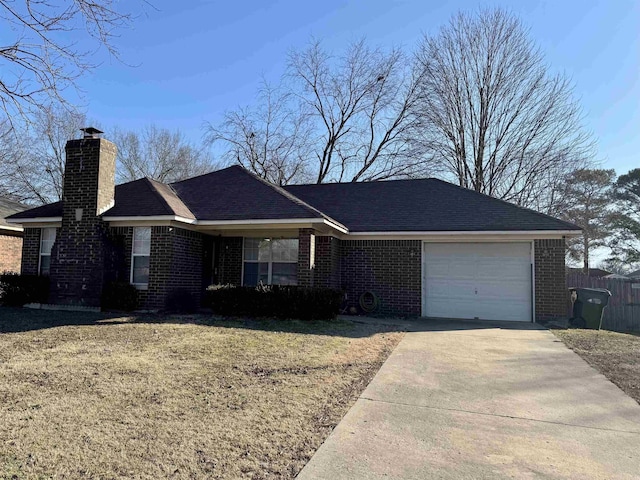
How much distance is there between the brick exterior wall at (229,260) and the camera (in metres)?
14.1

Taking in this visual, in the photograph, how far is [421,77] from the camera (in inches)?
1035

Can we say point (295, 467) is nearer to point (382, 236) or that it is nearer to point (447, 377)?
point (447, 377)

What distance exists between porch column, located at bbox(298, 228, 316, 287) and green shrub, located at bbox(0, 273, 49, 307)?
7.18m

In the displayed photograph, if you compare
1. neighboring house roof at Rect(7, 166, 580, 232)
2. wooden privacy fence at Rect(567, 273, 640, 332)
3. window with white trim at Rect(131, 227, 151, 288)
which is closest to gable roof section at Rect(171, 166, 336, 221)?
neighboring house roof at Rect(7, 166, 580, 232)

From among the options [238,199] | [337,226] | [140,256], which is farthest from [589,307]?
[140,256]

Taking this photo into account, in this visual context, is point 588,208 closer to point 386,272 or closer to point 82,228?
point 386,272

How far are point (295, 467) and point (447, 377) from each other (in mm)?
3437

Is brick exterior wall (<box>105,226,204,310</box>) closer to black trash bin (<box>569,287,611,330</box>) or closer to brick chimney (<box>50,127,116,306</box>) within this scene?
brick chimney (<box>50,127,116,306</box>)

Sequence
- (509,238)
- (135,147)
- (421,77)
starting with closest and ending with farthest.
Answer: (509,238) → (421,77) → (135,147)

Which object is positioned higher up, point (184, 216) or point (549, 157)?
point (549, 157)

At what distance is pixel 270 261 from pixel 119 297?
14.9 feet

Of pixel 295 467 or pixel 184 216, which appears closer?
pixel 295 467

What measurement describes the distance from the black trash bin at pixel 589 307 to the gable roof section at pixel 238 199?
309 inches

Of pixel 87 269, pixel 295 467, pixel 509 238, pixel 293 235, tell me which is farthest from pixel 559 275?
pixel 87 269
